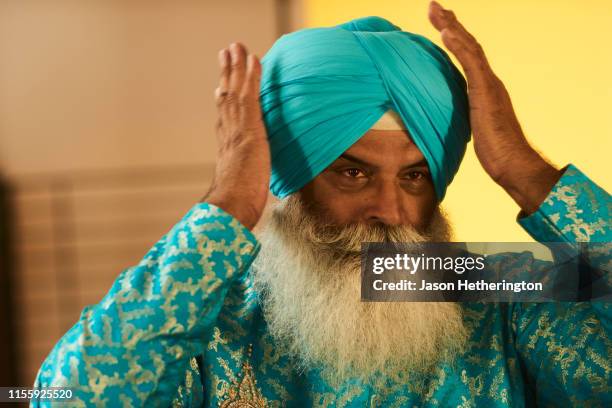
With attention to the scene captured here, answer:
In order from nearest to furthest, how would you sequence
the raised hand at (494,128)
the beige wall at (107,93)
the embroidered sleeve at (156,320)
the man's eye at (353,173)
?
the embroidered sleeve at (156,320) < the raised hand at (494,128) < the man's eye at (353,173) < the beige wall at (107,93)

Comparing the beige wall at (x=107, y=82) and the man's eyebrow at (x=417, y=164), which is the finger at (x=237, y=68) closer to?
the man's eyebrow at (x=417, y=164)

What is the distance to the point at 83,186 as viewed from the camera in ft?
18.2

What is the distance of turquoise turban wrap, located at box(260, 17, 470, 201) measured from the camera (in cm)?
174

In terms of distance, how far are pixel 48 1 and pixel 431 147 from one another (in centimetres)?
396

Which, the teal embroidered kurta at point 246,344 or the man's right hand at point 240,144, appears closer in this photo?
the teal embroidered kurta at point 246,344

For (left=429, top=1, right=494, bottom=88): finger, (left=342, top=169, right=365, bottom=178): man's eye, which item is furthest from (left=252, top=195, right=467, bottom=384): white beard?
(left=429, top=1, right=494, bottom=88): finger

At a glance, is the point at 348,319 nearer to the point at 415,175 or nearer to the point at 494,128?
the point at 415,175

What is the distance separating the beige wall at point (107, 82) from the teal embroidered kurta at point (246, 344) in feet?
11.2

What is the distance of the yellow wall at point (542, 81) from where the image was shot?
296cm

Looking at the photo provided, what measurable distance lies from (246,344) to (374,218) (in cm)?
37

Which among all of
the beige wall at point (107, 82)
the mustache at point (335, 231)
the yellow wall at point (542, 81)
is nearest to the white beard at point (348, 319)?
the mustache at point (335, 231)

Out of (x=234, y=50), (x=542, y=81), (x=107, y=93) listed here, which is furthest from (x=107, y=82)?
(x=234, y=50)

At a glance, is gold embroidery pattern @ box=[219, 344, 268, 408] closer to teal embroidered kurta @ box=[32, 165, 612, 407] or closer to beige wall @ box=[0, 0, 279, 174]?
teal embroidered kurta @ box=[32, 165, 612, 407]

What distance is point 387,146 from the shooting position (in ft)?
5.79
